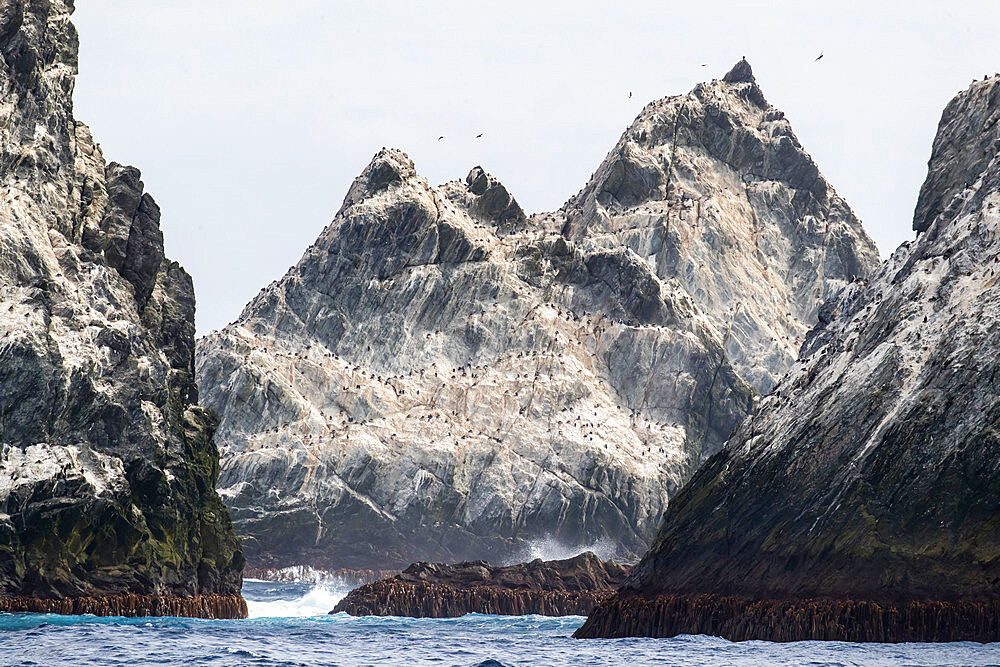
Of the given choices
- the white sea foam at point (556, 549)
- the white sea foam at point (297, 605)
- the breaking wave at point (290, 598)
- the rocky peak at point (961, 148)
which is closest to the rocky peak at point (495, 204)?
the white sea foam at point (556, 549)

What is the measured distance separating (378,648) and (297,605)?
47.2 metres

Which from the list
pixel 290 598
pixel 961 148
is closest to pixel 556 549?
pixel 290 598

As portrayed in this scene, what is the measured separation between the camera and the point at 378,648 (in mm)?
63656

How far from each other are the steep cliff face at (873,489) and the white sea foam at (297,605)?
1478 inches

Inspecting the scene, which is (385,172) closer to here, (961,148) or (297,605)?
(297,605)

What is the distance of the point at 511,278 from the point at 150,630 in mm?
118372

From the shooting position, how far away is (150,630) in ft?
212

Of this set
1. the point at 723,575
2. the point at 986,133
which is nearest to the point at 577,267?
the point at 986,133

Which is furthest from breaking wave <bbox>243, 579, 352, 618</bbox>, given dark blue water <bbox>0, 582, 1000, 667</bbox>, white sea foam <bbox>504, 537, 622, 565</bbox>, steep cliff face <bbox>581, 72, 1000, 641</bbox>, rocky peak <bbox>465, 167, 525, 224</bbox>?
rocky peak <bbox>465, 167, 525, 224</bbox>

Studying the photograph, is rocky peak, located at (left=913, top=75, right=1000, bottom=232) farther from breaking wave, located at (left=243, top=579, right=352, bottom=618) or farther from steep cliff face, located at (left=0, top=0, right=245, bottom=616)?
breaking wave, located at (left=243, top=579, right=352, bottom=618)

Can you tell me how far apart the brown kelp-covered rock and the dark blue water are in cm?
1937

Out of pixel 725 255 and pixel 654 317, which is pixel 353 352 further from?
pixel 725 255

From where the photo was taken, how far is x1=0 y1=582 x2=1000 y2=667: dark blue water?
50.8 metres

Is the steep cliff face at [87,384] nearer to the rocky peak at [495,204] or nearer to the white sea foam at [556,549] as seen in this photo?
the white sea foam at [556,549]
